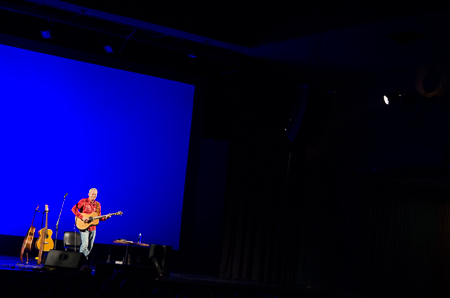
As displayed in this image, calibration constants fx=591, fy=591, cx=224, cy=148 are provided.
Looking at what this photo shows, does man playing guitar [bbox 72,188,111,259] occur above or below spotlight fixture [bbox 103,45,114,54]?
below

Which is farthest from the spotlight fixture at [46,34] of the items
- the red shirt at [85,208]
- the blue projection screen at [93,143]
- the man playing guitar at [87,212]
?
the red shirt at [85,208]

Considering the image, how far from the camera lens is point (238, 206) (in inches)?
374

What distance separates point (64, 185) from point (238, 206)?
9.40 feet

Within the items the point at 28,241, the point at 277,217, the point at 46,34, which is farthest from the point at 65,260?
the point at 277,217

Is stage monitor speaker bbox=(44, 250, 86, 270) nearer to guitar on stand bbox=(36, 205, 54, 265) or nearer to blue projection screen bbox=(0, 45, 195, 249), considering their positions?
guitar on stand bbox=(36, 205, 54, 265)

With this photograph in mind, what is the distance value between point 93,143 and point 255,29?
10.8 feet

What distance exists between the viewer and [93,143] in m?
9.91

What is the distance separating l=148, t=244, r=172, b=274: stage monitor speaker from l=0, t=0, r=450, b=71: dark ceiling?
3.20 m

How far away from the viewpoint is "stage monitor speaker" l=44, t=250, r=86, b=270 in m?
7.50

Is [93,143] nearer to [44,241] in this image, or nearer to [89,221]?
[89,221]

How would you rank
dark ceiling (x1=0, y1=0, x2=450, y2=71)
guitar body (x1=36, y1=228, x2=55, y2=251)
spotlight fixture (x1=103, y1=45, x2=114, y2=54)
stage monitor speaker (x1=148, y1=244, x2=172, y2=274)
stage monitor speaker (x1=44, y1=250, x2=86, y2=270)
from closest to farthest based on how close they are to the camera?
stage monitor speaker (x1=44, y1=250, x2=86, y2=270) < dark ceiling (x1=0, y1=0, x2=450, y2=71) < stage monitor speaker (x1=148, y1=244, x2=172, y2=274) < guitar body (x1=36, y1=228, x2=55, y2=251) < spotlight fixture (x1=103, y1=45, x2=114, y2=54)

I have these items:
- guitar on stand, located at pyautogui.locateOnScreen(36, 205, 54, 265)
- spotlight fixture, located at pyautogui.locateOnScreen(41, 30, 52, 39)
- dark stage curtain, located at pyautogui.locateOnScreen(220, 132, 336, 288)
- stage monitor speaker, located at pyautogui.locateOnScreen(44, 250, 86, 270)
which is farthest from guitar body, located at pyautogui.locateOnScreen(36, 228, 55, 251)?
spotlight fixture, located at pyautogui.locateOnScreen(41, 30, 52, 39)

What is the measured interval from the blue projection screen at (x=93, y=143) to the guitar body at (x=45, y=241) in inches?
13.6

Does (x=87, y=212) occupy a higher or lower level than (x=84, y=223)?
higher
